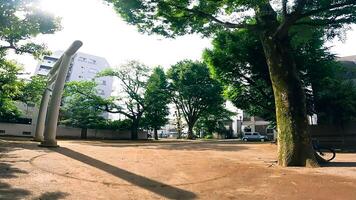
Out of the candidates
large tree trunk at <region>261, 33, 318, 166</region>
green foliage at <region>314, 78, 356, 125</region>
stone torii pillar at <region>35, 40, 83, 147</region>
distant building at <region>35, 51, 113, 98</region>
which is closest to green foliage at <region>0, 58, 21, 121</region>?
stone torii pillar at <region>35, 40, 83, 147</region>

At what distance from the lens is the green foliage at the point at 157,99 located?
39.2 m

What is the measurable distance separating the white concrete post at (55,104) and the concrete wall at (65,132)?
21.1 m

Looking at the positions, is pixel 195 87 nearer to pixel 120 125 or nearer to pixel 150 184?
pixel 120 125

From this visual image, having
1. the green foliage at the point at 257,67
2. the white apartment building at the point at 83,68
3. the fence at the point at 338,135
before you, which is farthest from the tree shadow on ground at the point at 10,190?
the white apartment building at the point at 83,68

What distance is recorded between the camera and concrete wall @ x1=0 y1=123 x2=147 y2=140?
1328 inches

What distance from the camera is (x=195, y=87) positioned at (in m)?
40.9

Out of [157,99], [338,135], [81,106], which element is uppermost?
[157,99]

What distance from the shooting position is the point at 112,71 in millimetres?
39688

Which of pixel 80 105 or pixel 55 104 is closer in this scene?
pixel 55 104

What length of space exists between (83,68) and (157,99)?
4298 centimetres

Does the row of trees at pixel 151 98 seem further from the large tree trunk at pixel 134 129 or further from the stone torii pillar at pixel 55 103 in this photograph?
the stone torii pillar at pixel 55 103

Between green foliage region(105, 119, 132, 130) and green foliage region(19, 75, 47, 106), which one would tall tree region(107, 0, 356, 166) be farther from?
green foliage region(105, 119, 132, 130)

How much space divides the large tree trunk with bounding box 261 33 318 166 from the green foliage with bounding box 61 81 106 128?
96.8 ft

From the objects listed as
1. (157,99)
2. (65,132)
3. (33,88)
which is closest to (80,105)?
(65,132)
